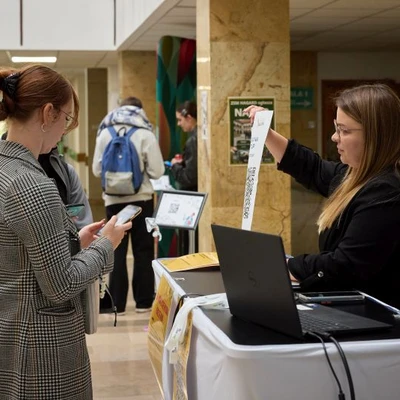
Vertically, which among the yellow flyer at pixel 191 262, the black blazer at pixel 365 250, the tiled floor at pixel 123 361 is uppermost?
the black blazer at pixel 365 250

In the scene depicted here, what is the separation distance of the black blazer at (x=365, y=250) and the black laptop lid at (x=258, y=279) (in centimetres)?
36

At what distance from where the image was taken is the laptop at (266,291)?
2053mm

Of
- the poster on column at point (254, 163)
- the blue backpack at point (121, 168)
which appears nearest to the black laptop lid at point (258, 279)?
the poster on column at point (254, 163)

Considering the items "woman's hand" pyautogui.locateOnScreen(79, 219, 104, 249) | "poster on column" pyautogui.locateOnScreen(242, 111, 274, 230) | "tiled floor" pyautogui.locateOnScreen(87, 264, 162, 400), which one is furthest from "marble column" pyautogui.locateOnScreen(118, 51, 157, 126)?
"woman's hand" pyautogui.locateOnScreen(79, 219, 104, 249)

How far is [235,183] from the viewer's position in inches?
240

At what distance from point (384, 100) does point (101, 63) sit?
11.5m

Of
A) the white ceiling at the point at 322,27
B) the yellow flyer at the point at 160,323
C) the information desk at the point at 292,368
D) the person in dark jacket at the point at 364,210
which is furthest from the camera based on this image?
the white ceiling at the point at 322,27

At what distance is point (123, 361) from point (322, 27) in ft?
16.1

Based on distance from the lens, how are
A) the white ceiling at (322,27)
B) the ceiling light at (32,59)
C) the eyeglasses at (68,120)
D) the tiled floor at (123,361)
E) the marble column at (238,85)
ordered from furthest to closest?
1. the ceiling light at (32,59)
2. the white ceiling at (322,27)
3. the marble column at (238,85)
4. the tiled floor at (123,361)
5. the eyeglasses at (68,120)

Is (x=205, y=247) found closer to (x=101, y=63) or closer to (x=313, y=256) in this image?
(x=313, y=256)

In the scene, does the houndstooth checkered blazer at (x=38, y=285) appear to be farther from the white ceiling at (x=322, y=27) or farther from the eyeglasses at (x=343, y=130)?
the white ceiling at (x=322, y=27)

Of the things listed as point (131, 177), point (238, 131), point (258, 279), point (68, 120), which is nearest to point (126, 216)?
point (68, 120)

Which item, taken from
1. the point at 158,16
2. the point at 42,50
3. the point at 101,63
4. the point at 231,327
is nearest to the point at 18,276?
the point at 231,327

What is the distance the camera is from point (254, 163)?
2.86 meters
